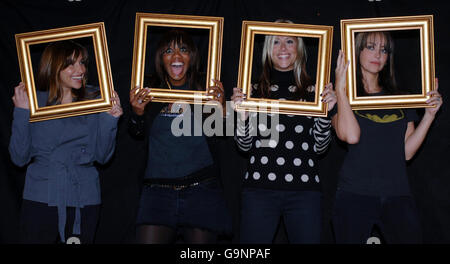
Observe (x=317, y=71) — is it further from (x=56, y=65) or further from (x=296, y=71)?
(x=56, y=65)

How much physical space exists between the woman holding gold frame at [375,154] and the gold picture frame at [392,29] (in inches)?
1.6

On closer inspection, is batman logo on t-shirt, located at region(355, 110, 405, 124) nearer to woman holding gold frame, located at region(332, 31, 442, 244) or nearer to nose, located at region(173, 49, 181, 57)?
woman holding gold frame, located at region(332, 31, 442, 244)

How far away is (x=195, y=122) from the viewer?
296 centimetres

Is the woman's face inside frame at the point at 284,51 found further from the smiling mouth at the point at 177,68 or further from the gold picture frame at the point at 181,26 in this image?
the smiling mouth at the point at 177,68

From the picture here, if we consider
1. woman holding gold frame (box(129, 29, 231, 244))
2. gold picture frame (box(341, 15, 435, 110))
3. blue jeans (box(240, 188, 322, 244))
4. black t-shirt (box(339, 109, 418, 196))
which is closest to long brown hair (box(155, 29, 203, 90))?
woman holding gold frame (box(129, 29, 231, 244))

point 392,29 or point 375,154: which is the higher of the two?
point 392,29

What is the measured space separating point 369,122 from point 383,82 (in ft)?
0.96

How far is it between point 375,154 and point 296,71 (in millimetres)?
684

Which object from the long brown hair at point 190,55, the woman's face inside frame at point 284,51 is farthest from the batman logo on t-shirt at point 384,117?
the long brown hair at point 190,55

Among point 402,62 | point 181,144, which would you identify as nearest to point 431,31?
point 402,62

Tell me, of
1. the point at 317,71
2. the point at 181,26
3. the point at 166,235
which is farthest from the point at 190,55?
the point at 166,235

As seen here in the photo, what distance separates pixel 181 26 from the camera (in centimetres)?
307

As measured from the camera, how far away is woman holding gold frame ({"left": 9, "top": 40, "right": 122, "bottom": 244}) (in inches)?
112
